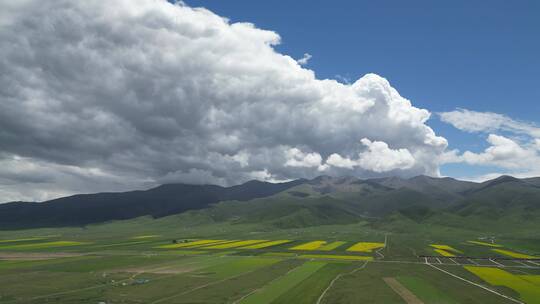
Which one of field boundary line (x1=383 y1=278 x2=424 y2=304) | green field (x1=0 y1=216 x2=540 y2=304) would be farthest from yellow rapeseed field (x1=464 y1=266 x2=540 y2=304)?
field boundary line (x1=383 y1=278 x2=424 y2=304)

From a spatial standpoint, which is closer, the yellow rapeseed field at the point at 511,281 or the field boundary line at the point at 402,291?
the field boundary line at the point at 402,291

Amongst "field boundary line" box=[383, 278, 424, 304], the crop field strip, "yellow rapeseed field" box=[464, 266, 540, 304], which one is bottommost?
"yellow rapeseed field" box=[464, 266, 540, 304]

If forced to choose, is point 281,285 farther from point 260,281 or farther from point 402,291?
point 402,291

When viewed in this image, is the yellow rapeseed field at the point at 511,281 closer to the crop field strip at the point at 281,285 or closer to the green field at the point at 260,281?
the green field at the point at 260,281

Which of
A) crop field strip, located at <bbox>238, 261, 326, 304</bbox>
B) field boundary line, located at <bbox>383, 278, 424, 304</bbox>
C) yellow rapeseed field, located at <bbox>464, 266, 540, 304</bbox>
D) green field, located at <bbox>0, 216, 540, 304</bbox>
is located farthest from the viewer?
yellow rapeseed field, located at <bbox>464, 266, 540, 304</bbox>

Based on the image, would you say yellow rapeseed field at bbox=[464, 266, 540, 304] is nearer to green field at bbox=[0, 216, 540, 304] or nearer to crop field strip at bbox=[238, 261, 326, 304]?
Answer: green field at bbox=[0, 216, 540, 304]

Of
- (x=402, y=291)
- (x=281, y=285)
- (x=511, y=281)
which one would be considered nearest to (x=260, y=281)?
(x=281, y=285)

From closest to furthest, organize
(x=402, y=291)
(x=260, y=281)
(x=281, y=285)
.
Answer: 1. (x=402, y=291)
2. (x=281, y=285)
3. (x=260, y=281)

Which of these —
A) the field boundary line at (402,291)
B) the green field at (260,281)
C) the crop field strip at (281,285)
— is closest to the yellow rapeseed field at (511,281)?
the green field at (260,281)

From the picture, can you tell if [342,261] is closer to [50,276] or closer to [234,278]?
[234,278]
